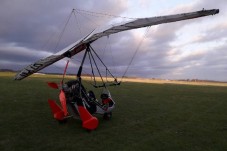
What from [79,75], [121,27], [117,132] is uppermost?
[121,27]

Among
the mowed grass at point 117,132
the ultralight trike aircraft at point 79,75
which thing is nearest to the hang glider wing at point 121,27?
the ultralight trike aircraft at point 79,75

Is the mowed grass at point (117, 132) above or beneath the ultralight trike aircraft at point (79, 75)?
beneath

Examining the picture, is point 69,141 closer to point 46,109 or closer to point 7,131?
point 7,131

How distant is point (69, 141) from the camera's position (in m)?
9.08

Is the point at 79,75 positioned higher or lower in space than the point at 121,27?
lower

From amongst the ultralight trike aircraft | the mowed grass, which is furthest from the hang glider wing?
A: the mowed grass

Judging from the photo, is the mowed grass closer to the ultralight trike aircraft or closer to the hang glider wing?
the ultralight trike aircraft

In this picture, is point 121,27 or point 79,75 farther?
point 79,75

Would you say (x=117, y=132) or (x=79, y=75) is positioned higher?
(x=79, y=75)

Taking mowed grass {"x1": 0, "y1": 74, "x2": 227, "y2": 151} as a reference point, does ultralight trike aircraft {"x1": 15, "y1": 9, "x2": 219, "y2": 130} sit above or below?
above

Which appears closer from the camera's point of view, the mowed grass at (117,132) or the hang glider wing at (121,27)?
the mowed grass at (117,132)

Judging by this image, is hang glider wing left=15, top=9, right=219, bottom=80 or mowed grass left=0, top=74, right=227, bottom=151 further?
hang glider wing left=15, top=9, right=219, bottom=80

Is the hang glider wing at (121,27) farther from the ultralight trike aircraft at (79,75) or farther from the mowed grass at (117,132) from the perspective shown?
the mowed grass at (117,132)

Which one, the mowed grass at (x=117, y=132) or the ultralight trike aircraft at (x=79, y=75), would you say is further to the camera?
the ultralight trike aircraft at (x=79, y=75)
